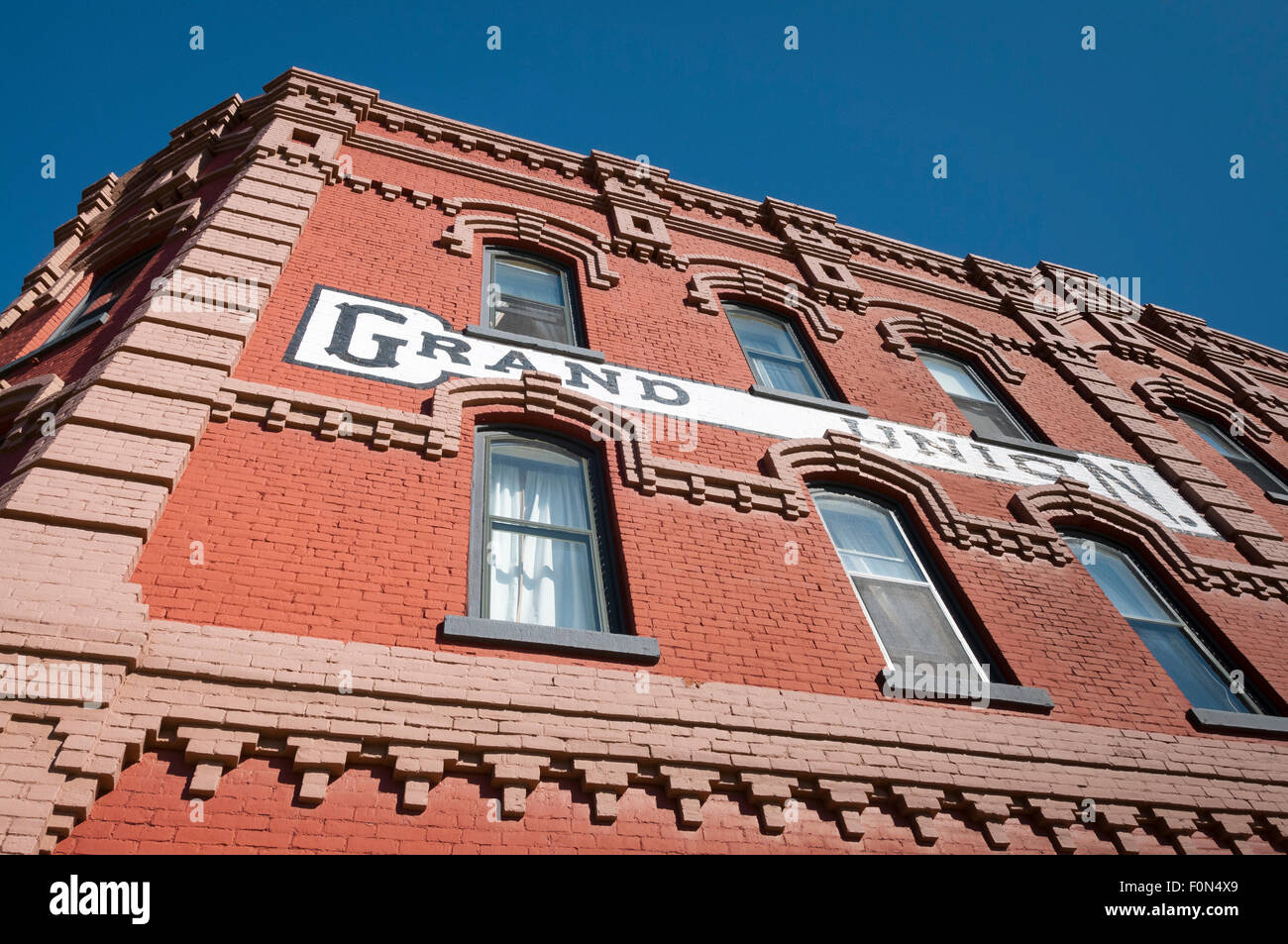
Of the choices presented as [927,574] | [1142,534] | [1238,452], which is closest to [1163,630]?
[1142,534]

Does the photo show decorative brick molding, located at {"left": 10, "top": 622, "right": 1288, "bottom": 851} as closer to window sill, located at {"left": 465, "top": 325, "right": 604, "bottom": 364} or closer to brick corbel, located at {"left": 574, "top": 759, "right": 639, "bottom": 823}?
brick corbel, located at {"left": 574, "top": 759, "right": 639, "bottom": 823}

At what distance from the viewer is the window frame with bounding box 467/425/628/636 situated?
212 inches

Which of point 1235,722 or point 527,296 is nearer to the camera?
point 1235,722

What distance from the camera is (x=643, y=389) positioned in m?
7.51

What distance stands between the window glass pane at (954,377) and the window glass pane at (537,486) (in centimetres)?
610

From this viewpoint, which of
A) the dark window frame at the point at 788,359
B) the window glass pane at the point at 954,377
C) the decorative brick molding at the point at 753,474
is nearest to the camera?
the decorative brick molding at the point at 753,474

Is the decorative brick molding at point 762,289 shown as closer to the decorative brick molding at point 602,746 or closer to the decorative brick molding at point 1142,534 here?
the decorative brick molding at point 1142,534

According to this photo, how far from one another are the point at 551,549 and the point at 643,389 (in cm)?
217

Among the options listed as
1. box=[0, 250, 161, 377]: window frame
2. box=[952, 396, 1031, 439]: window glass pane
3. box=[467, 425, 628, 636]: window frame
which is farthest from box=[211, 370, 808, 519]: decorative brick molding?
box=[952, 396, 1031, 439]: window glass pane

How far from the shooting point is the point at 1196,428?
1299 centimetres

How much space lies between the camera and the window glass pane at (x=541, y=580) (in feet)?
17.9

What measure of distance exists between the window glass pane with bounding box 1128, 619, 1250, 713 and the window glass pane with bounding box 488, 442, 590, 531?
18.2 feet

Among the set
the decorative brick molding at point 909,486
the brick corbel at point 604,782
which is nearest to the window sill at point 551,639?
the brick corbel at point 604,782

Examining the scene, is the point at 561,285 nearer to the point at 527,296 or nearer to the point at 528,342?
the point at 527,296
